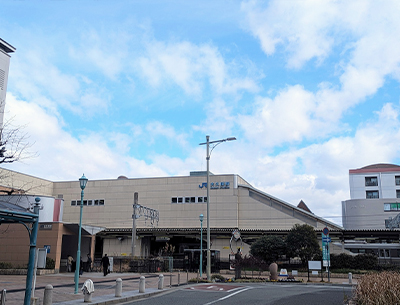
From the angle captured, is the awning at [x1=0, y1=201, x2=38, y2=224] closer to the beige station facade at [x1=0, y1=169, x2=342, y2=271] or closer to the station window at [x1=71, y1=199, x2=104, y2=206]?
the beige station facade at [x1=0, y1=169, x2=342, y2=271]

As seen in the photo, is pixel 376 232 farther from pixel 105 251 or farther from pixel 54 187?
pixel 54 187

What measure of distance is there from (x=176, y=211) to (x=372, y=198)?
37.0 m

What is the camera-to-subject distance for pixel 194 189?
182 ft

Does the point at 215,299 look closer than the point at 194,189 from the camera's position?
Yes

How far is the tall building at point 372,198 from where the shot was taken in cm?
6788

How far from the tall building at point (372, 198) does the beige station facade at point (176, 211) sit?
2269 cm

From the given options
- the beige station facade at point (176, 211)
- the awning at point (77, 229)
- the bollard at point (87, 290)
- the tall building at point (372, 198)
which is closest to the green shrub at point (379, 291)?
the bollard at point (87, 290)

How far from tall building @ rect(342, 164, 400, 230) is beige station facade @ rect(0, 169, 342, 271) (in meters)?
22.7

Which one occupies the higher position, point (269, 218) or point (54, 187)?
point (54, 187)

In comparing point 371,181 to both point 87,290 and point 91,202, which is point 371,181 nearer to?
point 91,202

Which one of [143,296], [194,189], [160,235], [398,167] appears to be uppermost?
[398,167]

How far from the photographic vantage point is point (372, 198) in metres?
71.8

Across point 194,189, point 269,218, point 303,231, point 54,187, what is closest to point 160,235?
point 194,189

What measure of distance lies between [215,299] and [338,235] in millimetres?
34527
